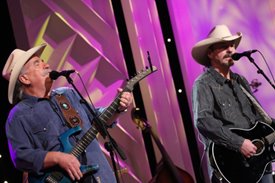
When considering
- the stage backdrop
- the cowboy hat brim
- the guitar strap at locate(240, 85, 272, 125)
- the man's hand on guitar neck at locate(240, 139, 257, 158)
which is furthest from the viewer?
the stage backdrop

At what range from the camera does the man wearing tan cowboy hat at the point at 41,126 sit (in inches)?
129

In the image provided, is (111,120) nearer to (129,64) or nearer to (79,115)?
(79,115)

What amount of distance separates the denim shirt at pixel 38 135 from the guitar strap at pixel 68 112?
0.03m

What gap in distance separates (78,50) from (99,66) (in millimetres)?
294

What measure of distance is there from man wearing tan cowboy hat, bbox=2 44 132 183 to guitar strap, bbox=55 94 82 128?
2cm

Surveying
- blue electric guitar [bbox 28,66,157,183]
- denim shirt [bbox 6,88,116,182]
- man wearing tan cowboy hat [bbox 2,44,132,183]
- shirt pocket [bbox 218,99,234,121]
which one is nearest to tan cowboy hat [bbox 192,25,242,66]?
shirt pocket [bbox 218,99,234,121]

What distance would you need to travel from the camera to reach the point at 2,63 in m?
4.55

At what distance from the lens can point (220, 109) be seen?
4152 mm

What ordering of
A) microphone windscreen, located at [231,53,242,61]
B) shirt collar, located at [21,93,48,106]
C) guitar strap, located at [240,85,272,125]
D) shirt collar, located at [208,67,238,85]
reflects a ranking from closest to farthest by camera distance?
shirt collar, located at [21,93,48,106] → microphone windscreen, located at [231,53,242,61] → guitar strap, located at [240,85,272,125] → shirt collar, located at [208,67,238,85]

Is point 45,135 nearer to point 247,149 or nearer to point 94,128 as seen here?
point 94,128

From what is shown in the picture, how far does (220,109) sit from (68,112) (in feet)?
4.81

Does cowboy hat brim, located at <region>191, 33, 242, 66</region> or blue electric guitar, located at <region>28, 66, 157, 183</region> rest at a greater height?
cowboy hat brim, located at <region>191, 33, 242, 66</region>

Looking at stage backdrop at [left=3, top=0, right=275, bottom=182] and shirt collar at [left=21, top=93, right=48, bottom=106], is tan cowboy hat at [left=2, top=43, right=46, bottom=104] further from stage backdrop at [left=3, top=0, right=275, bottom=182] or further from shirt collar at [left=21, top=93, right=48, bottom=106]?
stage backdrop at [left=3, top=0, right=275, bottom=182]

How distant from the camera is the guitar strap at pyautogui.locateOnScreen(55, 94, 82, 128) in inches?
138
